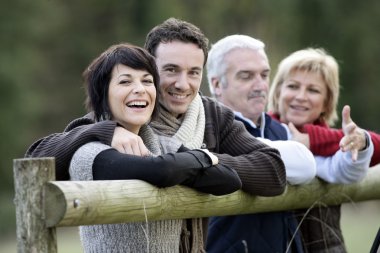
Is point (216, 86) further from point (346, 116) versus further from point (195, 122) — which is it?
point (195, 122)

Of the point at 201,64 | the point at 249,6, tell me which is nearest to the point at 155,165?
the point at 201,64

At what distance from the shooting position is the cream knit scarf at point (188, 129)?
15.8 feet

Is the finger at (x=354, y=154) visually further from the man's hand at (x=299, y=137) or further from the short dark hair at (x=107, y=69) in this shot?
the short dark hair at (x=107, y=69)

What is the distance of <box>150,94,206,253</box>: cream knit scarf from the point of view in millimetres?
4824

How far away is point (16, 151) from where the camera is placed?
33.1 m

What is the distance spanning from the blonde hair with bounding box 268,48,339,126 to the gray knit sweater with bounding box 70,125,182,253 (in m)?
1.83

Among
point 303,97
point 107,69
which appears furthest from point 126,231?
point 303,97

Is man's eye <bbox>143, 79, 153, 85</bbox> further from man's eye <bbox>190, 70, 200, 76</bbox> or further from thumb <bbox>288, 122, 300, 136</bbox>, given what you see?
thumb <bbox>288, 122, 300, 136</bbox>

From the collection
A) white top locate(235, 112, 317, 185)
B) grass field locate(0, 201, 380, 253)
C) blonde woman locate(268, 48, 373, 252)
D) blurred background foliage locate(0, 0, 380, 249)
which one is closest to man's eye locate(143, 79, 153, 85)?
white top locate(235, 112, 317, 185)

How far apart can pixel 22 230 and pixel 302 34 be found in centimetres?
3358

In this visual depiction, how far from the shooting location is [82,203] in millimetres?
3953

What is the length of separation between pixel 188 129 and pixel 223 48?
1.37 meters

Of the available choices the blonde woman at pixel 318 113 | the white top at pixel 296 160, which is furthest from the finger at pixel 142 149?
the blonde woman at pixel 318 113

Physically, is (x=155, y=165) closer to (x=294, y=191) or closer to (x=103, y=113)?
(x=103, y=113)
